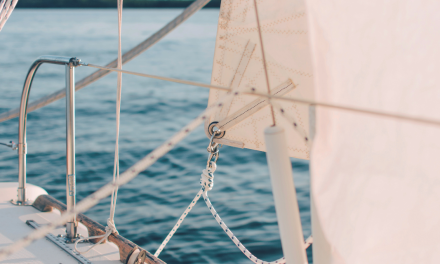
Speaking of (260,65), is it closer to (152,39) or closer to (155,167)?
(152,39)

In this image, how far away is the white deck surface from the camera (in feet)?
5.13

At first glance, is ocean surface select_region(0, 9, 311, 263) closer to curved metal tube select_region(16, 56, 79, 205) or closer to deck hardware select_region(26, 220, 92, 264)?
curved metal tube select_region(16, 56, 79, 205)

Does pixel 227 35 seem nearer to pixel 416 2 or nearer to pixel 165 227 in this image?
pixel 416 2

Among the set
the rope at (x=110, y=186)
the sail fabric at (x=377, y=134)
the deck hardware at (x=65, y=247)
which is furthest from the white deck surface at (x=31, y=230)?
the sail fabric at (x=377, y=134)

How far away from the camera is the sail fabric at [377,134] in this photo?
0.76 metres

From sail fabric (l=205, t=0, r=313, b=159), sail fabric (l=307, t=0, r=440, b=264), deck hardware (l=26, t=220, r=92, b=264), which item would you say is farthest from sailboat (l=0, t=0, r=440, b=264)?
deck hardware (l=26, t=220, r=92, b=264)

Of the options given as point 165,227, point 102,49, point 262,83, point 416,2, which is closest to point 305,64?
point 262,83

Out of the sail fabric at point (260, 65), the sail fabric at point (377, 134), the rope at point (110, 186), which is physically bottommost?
the rope at point (110, 186)

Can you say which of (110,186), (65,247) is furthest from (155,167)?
(110,186)

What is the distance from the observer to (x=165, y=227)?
3.48 metres

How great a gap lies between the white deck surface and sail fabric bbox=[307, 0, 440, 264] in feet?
3.46

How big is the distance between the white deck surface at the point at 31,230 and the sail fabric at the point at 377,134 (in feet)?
3.46

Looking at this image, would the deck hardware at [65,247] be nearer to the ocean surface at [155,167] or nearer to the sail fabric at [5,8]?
the sail fabric at [5,8]

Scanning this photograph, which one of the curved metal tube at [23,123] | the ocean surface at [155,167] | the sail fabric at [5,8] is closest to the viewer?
the curved metal tube at [23,123]
